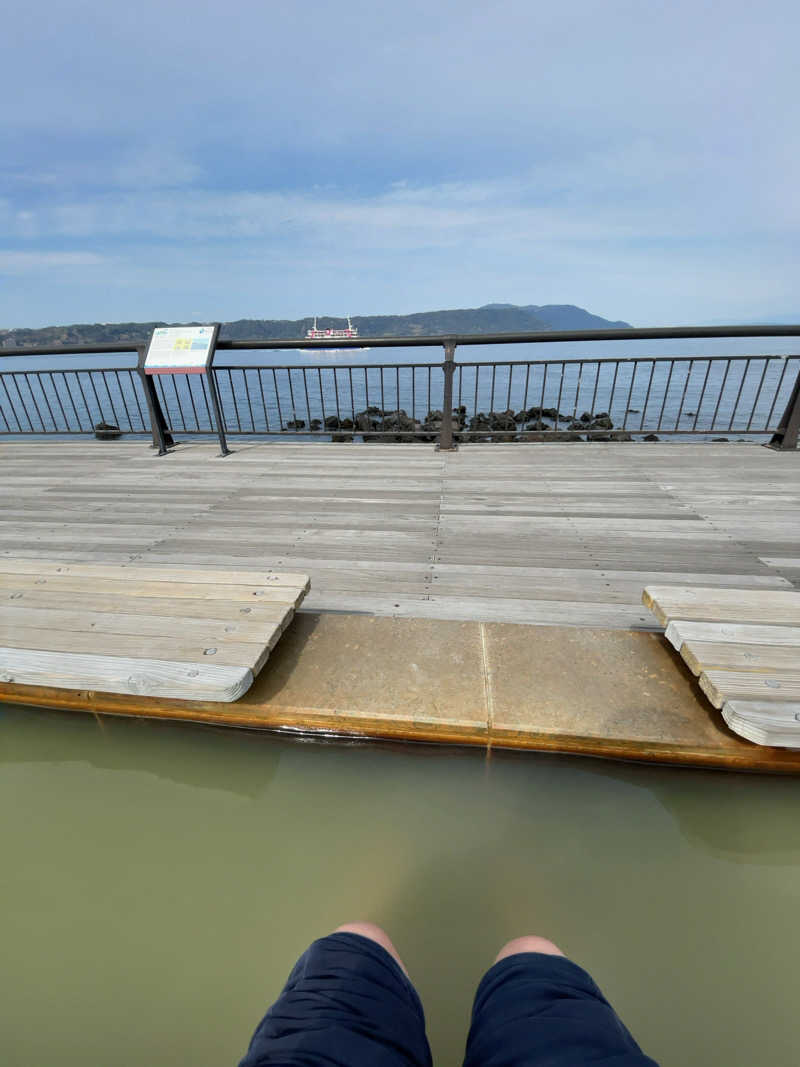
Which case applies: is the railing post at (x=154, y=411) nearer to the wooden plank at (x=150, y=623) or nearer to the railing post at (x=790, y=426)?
the wooden plank at (x=150, y=623)

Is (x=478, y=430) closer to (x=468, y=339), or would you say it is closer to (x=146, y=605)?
(x=468, y=339)

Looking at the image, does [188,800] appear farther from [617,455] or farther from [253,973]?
[617,455]

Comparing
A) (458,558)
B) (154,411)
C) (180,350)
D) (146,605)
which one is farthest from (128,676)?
(154,411)

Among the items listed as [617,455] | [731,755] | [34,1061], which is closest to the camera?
[34,1061]

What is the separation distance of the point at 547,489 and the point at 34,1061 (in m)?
3.91

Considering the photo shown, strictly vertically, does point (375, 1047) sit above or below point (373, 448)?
above

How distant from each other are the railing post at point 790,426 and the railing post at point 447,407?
3.36 metres

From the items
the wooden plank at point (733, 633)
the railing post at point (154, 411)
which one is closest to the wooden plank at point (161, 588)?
the wooden plank at point (733, 633)

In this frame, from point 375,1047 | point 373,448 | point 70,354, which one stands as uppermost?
point 70,354

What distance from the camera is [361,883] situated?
1.35m

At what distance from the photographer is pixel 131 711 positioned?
1751 mm

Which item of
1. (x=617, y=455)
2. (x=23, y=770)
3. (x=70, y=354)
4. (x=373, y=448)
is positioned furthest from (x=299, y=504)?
(x=70, y=354)

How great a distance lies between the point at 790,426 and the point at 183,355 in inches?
249

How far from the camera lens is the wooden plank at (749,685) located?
144cm
